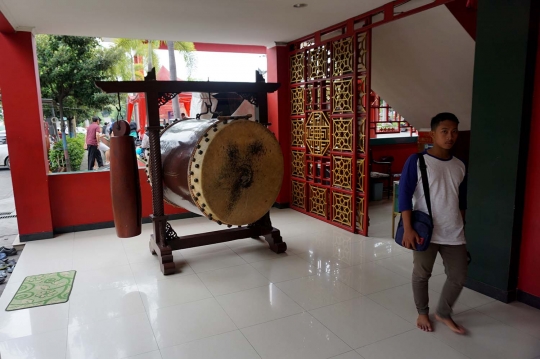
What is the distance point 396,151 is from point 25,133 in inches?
211

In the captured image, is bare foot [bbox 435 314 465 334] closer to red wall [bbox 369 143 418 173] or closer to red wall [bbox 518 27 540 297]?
red wall [bbox 518 27 540 297]

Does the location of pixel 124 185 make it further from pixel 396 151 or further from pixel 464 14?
pixel 396 151

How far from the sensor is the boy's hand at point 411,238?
7.09 feet

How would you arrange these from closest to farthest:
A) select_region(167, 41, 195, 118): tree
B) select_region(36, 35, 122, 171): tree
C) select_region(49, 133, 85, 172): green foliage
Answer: select_region(49, 133, 85, 172): green foliage
select_region(36, 35, 122, 171): tree
select_region(167, 41, 195, 118): tree

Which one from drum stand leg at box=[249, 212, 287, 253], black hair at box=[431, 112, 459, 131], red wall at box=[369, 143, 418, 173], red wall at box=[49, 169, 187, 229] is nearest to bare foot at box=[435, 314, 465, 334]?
black hair at box=[431, 112, 459, 131]

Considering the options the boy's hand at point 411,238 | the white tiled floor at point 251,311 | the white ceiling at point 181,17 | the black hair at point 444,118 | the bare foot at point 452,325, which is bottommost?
the white tiled floor at point 251,311

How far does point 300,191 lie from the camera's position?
5352mm

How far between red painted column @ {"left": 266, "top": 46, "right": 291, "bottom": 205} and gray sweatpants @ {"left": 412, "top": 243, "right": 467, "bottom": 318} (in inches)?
129

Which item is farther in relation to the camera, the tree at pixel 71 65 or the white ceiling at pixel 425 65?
the tree at pixel 71 65

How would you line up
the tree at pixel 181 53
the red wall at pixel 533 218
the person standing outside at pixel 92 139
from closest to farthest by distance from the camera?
the red wall at pixel 533 218, the person standing outside at pixel 92 139, the tree at pixel 181 53

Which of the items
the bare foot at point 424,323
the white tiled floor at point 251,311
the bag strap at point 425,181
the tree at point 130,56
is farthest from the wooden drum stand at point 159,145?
Answer: the tree at point 130,56

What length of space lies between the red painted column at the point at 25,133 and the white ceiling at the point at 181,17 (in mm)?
290

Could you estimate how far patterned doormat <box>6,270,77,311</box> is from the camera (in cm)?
280

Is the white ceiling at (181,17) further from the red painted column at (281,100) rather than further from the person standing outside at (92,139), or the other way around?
the person standing outside at (92,139)
